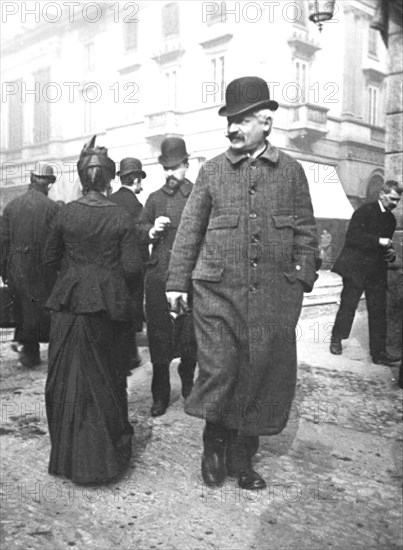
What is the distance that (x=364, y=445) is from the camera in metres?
4.16

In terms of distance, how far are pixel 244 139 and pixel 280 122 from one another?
1890 centimetres

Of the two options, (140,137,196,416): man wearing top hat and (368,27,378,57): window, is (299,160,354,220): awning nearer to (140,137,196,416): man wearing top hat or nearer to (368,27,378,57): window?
(368,27,378,57): window

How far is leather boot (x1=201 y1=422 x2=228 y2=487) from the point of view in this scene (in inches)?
132

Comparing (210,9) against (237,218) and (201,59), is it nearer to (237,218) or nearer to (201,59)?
(201,59)

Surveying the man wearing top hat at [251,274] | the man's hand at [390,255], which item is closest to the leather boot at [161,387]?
the man wearing top hat at [251,274]

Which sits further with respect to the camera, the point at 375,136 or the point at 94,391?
the point at 375,136

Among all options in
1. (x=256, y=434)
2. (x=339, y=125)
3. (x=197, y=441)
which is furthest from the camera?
(x=339, y=125)

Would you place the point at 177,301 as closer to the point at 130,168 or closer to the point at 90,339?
the point at 90,339

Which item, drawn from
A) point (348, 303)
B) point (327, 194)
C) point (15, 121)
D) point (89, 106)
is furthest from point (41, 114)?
point (348, 303)

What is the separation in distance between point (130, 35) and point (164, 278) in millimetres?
20042

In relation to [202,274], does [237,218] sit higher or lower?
higher

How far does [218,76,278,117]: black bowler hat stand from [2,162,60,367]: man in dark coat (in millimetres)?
3505

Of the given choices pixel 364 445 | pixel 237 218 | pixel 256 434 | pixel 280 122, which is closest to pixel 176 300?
pixel 237 218

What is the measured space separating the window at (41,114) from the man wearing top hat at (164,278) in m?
19.3
